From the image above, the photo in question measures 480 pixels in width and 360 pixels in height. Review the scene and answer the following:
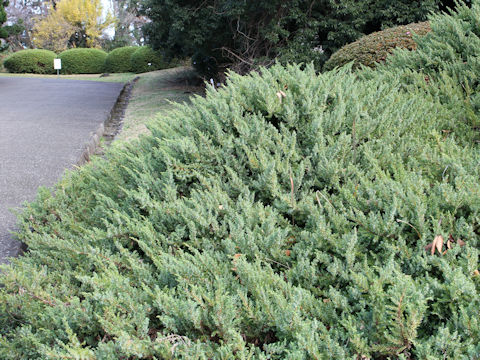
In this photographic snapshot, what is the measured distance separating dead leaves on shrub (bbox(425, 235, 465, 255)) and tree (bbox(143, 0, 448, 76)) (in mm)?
8674

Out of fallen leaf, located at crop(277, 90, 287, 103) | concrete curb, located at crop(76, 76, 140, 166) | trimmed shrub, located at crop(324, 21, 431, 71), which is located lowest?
concrete curb, located at crop(76, 76, 140, 166)

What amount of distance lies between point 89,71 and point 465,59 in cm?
3010

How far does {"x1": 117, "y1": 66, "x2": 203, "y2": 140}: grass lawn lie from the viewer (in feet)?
30.7

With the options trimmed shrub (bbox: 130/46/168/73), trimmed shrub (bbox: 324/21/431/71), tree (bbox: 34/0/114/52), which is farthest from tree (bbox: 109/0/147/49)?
trimmed shrub (bbox: 324/21/431/71)

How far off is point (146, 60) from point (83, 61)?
6.03 meters

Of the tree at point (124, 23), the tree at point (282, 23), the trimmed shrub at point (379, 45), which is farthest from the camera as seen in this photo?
the tree at point (124, 23)

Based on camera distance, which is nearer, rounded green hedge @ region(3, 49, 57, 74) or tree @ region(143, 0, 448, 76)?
tree @ region(143, 0, 448, 76)

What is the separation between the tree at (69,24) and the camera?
3559cm

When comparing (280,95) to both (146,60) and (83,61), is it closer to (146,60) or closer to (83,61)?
(146,60)

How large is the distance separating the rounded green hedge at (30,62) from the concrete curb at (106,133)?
703 inches

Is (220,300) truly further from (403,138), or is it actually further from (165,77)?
(165,77)

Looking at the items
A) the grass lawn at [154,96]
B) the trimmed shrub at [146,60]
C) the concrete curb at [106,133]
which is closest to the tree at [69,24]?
the trimmed shrub at [146,60]

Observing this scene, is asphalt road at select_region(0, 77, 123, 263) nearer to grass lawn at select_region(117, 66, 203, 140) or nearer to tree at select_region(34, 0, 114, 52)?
grass lawn at select_region(117, 66, 203, 140)

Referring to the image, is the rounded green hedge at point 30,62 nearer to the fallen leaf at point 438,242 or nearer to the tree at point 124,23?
the tree at point 124,23
